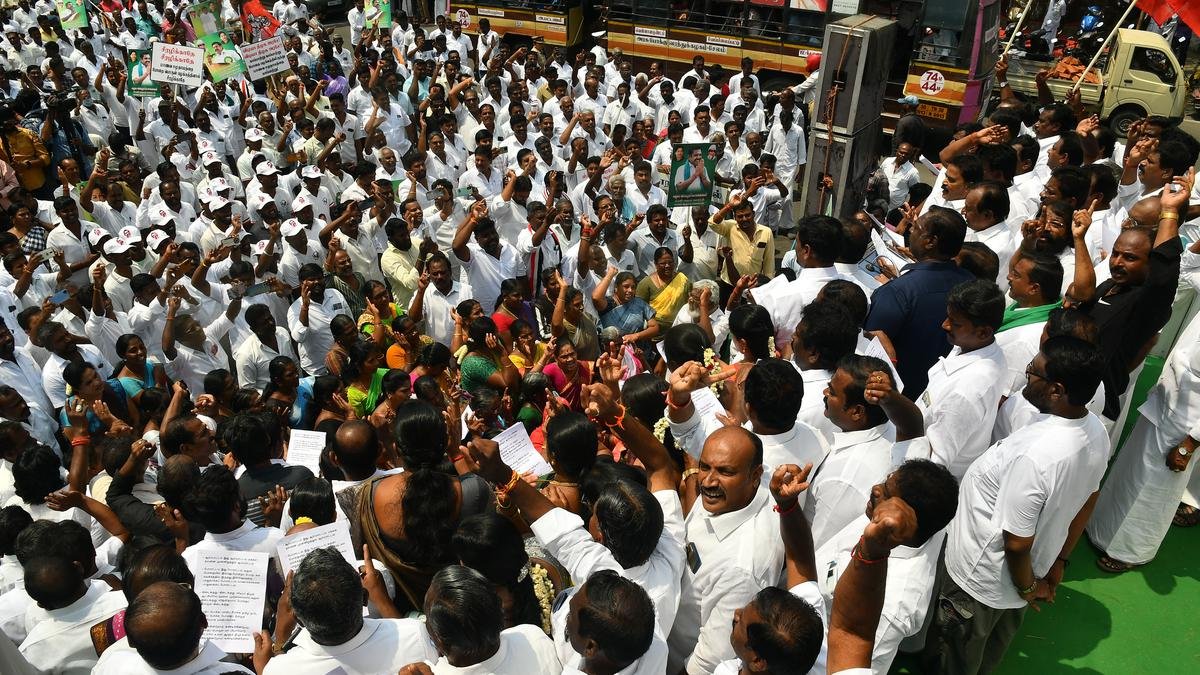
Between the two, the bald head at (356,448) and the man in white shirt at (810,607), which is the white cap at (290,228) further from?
the man in white shirt at (810,607)

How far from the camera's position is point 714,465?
2.84 m

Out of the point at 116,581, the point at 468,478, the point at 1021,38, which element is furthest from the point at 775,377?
the point at 1021,38

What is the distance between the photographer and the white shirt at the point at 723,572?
2742mm

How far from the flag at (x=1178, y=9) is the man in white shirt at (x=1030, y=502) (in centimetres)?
720

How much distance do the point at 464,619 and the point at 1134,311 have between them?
3623mm

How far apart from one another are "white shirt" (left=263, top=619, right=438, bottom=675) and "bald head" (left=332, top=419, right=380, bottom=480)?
3.56ft

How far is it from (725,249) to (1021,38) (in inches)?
588

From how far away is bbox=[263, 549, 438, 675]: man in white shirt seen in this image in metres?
2.49

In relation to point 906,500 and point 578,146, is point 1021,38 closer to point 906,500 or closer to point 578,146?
point 578,146

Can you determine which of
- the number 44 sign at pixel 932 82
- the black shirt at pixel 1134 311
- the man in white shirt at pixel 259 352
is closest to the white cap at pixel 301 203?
the man in white shirt at pixel 259 352

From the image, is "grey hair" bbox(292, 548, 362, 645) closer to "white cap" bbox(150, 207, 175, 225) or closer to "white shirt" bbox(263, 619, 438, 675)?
"white shirt" bbox(263, 619, 438, 675)

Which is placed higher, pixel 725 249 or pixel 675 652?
pixel 725 249

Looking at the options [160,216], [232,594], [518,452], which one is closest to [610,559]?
[518,452]

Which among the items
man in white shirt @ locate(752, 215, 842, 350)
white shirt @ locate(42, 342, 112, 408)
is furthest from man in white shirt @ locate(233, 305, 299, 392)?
man in white shirt @ locate(752, 215, 842, 350)
